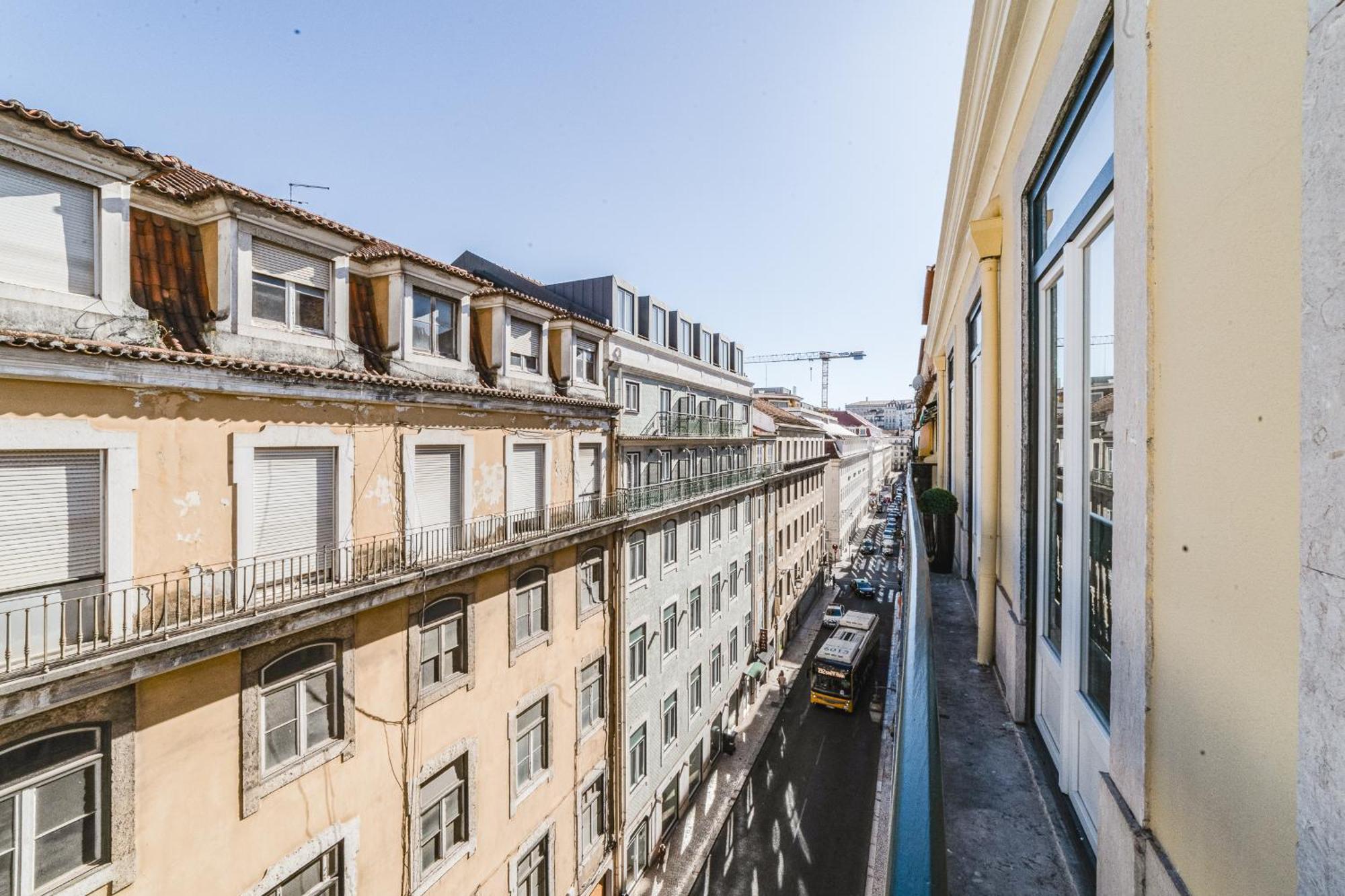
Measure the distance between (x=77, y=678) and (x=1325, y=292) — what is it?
950 centimetres

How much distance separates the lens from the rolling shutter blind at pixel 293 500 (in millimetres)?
7961

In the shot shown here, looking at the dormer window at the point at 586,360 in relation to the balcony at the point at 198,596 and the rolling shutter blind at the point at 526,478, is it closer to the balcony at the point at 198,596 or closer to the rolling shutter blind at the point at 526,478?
the rolling shutter blind at the point at 526,478

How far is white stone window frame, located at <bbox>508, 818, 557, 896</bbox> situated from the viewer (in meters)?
12.3

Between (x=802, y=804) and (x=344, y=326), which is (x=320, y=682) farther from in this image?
(x=802, y=804)

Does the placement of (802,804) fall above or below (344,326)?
below

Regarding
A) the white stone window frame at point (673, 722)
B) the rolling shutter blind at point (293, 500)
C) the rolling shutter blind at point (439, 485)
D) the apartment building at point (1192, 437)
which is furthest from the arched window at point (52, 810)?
the white stone window frame at point (673, 722)

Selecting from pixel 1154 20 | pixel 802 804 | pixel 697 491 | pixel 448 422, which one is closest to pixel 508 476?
pixel 448 422

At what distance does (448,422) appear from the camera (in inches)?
430

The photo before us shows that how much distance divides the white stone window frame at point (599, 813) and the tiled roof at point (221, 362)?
1082cm

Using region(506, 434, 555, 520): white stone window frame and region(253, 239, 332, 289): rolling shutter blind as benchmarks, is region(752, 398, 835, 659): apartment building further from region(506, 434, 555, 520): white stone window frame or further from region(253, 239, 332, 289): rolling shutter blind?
region(253, 239, 332, 289): rolling shutter blind

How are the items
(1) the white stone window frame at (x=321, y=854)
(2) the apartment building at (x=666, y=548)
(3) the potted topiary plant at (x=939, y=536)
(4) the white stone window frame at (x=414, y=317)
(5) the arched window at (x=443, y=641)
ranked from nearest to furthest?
(1) the white stone window frame at (x=321, y=854), (3) the potted topiary plant at (x=939, y=536), (4) the white stone window frame at (x=414, y=317), (5) the arched window at (x=443, y=641), (2) the apartment building at (x=666, y=548)

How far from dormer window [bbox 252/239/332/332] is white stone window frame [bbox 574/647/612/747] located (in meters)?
10.5

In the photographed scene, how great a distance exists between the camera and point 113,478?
6457mm

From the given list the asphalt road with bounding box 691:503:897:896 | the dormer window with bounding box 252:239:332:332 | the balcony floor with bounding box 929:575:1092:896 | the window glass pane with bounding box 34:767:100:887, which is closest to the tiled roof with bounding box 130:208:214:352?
the dormer window with bounding box 252:239:332:332
